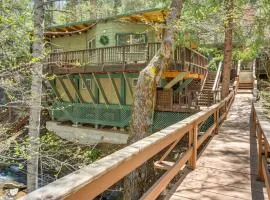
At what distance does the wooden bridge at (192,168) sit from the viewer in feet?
5.91

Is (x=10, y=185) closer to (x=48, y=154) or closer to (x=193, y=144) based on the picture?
(x=48, y=154)

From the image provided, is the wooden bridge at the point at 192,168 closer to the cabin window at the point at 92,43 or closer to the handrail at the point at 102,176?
the handrail at the point at 102,176

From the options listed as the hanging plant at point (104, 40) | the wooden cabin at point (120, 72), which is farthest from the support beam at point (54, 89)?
the hanging plant at point (104, 40)

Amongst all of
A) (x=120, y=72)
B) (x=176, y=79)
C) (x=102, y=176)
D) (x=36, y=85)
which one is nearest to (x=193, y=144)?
(x=102, y=176)

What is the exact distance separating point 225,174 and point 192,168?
2.00 feet

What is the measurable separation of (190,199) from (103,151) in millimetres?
13094

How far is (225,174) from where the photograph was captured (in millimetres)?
5488

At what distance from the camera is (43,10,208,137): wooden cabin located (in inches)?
598

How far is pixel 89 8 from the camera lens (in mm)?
8125

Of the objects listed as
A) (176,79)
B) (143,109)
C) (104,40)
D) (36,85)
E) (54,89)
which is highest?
(104,40)

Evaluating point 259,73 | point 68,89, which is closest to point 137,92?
point 68,89

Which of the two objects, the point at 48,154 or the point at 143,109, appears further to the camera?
the point at 48,154

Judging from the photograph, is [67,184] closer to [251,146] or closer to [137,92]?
[137,92]

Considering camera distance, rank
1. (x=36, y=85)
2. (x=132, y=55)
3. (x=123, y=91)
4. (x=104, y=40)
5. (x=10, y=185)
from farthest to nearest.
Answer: (x=104, y=40) < (x=123, y=91) < (x=132, y=55) < (x=10, y=185) < (x=36, y=85)
